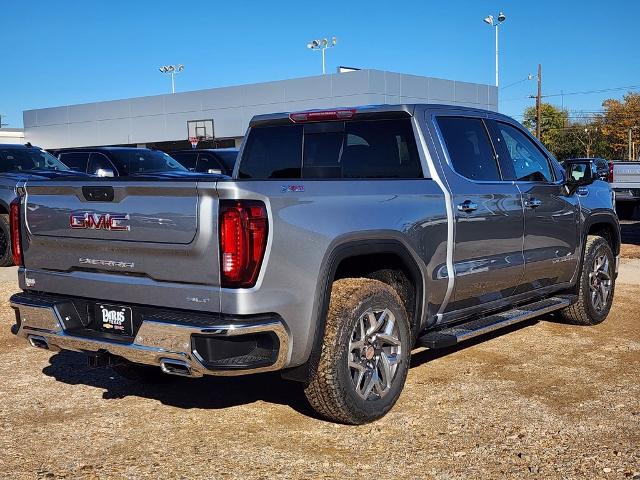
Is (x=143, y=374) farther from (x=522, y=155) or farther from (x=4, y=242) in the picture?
(x=4, y=242)

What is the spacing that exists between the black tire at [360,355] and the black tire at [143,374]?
4.94 ft

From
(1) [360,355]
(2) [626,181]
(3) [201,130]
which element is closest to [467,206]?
(1) [360,355]

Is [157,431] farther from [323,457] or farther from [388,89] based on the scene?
[388,89]

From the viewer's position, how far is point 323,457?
4.23 meters

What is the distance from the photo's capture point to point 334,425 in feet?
15.6

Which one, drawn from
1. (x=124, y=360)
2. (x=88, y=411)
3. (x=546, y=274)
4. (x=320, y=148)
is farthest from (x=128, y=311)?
(x=546, y=274)

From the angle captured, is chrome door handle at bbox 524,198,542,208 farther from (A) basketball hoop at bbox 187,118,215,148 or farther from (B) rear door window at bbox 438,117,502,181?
(A) basketball hoop at bbox 187,118,215,148

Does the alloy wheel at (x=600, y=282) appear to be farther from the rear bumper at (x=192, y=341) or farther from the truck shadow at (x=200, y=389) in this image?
the rear bumper at (x=192, y=341)

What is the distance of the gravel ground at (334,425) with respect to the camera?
13.4 ft

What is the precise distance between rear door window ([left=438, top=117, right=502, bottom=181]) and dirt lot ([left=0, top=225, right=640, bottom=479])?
4.71ft

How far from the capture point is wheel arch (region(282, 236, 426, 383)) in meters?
4.34

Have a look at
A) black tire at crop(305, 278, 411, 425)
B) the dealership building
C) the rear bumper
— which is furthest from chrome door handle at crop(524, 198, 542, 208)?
the dealership building

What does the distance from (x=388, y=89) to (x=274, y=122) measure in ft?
114

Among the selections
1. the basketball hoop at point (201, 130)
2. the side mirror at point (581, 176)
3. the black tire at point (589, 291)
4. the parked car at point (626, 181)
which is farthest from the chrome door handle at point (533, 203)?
the basketball hoop at point (201, 130)
